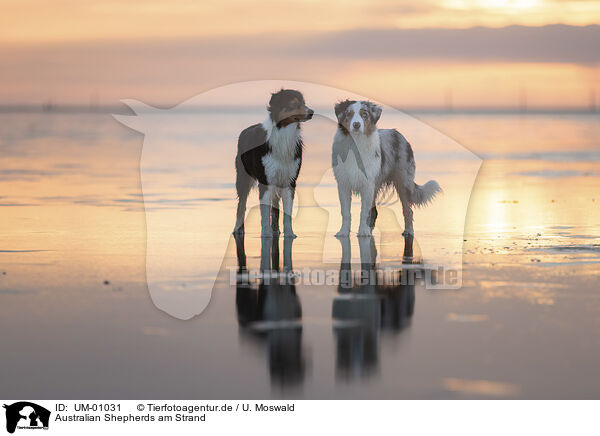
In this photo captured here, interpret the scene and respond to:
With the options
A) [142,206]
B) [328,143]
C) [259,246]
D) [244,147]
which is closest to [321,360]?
[259,246]

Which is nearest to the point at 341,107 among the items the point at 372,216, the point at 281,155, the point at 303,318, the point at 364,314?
the point at 281,155

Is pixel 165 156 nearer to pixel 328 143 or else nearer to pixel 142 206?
pixel 328 143

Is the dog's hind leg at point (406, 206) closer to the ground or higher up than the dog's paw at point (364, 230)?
higher up

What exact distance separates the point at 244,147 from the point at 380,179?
1.60 m

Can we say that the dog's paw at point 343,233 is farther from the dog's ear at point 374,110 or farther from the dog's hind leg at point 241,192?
the dog's ear at point 374,110

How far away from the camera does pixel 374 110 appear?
32.7ft

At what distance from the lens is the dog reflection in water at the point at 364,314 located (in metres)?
5.18

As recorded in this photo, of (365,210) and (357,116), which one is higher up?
(357,116)

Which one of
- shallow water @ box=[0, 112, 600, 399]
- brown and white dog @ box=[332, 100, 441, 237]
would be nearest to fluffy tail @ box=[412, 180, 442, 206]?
shallow water @ box=[0, 112, 600, 399]

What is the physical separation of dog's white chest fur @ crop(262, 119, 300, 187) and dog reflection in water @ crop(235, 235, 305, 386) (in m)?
1.44

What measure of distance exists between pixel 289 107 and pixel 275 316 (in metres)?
3.85
